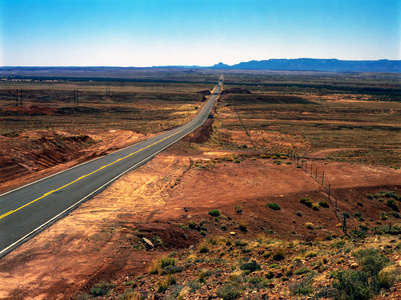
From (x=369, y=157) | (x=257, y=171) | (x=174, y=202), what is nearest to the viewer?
(x=174, y=202)

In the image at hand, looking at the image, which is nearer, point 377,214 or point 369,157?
point 377,214

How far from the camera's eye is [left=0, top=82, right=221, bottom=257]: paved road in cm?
1752

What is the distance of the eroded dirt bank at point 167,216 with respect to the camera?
13508mm

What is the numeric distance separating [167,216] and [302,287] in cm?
1223

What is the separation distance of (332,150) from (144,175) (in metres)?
31.2

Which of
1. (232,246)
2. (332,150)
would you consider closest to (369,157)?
(332,150)

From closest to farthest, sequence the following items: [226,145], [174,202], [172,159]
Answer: [174,202] < [172,159] < [226,145]

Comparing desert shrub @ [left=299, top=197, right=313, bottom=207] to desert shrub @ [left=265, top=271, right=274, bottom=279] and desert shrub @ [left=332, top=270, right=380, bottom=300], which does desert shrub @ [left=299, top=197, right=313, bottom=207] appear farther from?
desert shrub @ [left=332, top=270, right=380, bottom=300]

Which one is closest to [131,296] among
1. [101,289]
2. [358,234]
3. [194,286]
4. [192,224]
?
[101,289]

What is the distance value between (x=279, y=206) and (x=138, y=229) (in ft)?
37.4

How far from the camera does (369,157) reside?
143 feet

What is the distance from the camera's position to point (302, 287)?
984cm

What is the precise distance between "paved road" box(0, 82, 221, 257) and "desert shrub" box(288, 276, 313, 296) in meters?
13.0

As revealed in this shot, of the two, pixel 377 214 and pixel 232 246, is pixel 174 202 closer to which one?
pixel 232 246
